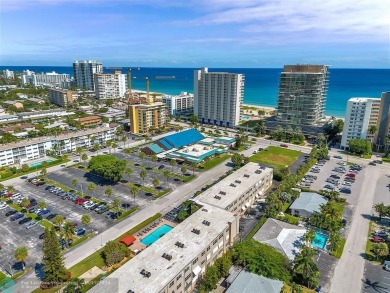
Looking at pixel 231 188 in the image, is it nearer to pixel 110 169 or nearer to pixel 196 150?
pixel 110 169

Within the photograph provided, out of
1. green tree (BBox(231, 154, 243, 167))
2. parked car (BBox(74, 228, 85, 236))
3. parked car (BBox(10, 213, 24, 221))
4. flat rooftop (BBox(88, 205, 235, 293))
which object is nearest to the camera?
flat rooftop (BBox(88, 205, 235, 293))

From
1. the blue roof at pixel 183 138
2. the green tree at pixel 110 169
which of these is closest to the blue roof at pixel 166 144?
the blue roof at pixel 183 138

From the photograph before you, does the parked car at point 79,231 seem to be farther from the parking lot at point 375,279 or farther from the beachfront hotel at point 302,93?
the beachfront hotel at point 302,93

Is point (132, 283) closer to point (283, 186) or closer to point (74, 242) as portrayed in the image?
point (74, 242)

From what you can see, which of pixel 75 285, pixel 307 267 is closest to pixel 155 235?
pixel 75 285

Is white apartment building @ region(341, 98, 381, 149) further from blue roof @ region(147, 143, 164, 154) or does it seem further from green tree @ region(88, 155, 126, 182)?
green tree @ region(88, 155, 126, 182)

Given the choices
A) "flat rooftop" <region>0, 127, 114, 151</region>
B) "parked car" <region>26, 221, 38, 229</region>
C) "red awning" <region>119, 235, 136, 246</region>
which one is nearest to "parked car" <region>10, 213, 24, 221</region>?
"parked car" <region>26, 221, 38, 229</region>

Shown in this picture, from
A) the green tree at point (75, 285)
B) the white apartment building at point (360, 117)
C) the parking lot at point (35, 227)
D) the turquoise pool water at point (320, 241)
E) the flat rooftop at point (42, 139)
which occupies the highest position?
the white apartment building at point (360, 117)
